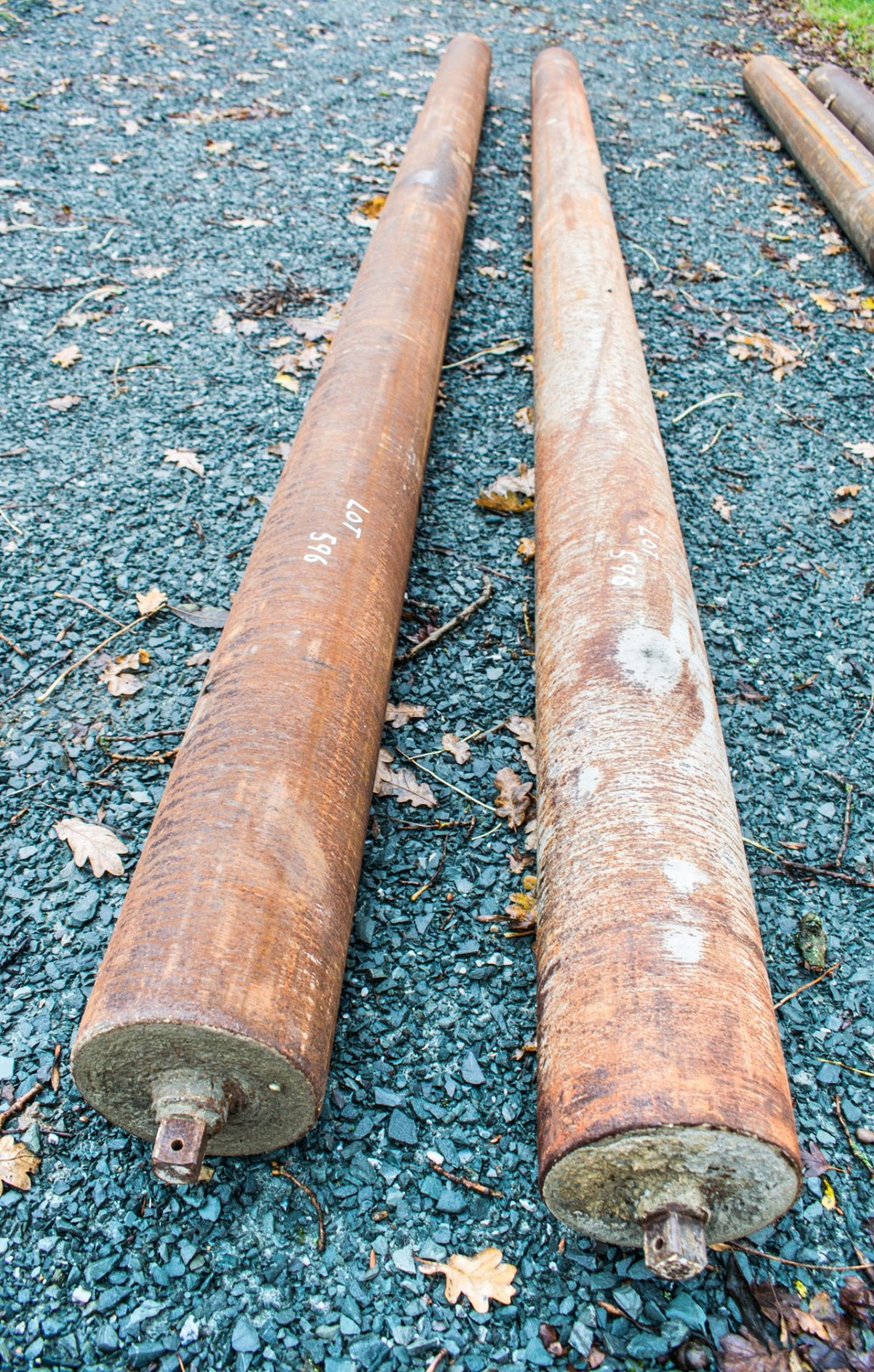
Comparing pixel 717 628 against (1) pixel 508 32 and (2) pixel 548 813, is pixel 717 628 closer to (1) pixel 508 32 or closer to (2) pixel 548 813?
(2) pixel 548 813

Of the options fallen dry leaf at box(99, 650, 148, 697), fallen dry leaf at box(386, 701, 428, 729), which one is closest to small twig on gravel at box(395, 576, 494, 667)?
fallen dry leaf at box(386, 701, 428, 729)

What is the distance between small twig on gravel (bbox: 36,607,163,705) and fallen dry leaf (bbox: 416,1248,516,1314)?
221cm

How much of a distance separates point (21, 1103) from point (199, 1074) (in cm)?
68

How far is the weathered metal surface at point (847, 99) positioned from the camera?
24.7ft

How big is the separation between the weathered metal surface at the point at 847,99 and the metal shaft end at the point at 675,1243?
8.44 meters

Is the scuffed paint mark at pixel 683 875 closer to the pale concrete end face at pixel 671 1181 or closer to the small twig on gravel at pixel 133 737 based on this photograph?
the pale concrete end face at pixel 671 1181

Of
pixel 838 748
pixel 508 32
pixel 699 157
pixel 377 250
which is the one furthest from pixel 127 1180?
pixel 508 32

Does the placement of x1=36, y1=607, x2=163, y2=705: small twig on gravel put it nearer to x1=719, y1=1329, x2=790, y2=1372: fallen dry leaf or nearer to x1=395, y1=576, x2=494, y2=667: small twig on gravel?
x1=395, y1=576, x2=494, y2=667: small twig on gravel

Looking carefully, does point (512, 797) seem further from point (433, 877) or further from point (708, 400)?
point (708, 400)

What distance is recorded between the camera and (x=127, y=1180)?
7.09 feet

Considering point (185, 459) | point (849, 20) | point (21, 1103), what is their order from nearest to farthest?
point (21, 1103), point (185, 459), point (849, 20)

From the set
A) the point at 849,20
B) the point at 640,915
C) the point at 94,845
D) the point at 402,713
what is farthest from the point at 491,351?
the point at 849,20

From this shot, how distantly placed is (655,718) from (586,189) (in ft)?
13.3

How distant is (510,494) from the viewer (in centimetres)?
414
